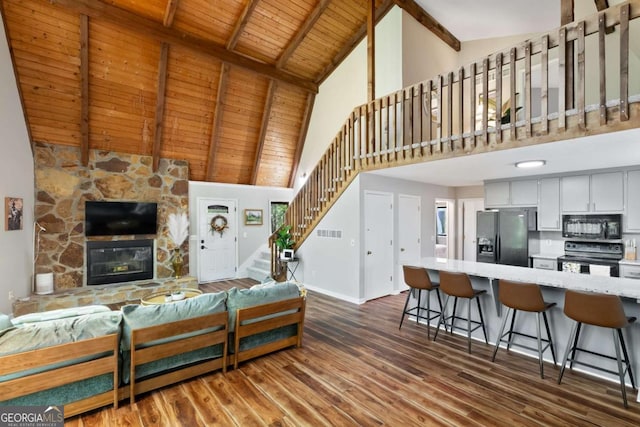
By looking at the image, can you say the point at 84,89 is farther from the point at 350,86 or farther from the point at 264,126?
the point at 350,86

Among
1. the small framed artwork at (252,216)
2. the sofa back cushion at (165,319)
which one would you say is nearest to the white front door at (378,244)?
the sofa back cushion at (165,319)

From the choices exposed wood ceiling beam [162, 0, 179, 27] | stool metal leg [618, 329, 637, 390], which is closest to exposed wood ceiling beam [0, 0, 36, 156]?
exposed wood ceiling beam [162, 0, 179, 27]

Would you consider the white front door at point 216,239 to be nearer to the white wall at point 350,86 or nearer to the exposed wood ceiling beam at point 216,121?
the exposed wood ceiling beam at point 216,121

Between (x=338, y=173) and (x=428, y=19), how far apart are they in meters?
3.98

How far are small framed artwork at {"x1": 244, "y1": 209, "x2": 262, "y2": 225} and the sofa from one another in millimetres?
4861

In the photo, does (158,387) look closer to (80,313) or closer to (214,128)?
(80,313)

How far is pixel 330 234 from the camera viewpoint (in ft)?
20.1

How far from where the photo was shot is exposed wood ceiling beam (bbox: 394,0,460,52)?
5.98m

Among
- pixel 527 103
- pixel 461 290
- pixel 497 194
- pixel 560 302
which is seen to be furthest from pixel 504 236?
pixel 527 103

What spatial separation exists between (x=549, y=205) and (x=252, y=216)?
6696 millimetres

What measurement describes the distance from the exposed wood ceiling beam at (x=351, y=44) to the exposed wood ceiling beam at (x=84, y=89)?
16.0 ft

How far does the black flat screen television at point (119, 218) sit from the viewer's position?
20.1 ft

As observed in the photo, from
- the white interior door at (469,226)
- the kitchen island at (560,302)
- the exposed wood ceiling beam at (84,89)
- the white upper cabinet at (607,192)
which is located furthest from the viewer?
the white interior door at (469,226)

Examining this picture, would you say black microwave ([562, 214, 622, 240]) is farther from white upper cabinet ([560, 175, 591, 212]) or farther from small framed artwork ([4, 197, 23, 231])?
small framed artwork ([4, 197, 23, 231])
